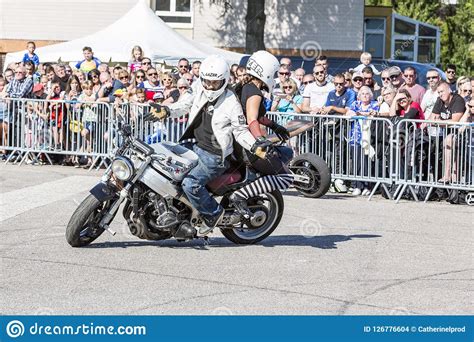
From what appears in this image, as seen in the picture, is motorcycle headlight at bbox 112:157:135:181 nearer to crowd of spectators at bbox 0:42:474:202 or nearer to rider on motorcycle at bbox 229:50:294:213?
rider on motorcycle at bbox 229:50:294:213

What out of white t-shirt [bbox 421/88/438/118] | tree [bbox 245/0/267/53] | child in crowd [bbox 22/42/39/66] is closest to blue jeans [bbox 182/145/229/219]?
white t-shirt [bbox 421/88/438/118]

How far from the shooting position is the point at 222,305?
316 inches

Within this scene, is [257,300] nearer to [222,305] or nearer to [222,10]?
[222,305]

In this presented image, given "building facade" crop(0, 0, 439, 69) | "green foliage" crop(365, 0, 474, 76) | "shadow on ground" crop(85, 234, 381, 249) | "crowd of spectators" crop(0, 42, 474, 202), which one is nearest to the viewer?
"shadow on ground" crop(85, 234, 381, 249)

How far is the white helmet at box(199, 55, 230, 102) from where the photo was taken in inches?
398

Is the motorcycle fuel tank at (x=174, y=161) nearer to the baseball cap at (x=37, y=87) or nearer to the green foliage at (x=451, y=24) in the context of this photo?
the baseball cap at (x=37, y=87)

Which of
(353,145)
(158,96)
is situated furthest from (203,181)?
(158,96)

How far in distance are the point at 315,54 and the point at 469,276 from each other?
31006mm

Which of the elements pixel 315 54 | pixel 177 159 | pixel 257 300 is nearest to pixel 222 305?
pixel 257 300

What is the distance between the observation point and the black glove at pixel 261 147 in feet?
32.1

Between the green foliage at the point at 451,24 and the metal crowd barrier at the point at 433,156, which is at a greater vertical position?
the green foliage at the point at 451,24

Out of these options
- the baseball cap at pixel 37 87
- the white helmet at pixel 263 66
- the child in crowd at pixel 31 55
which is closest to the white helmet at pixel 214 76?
the white helmet at pixel 263 66

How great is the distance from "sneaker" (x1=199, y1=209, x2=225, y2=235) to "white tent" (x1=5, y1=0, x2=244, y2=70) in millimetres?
13339

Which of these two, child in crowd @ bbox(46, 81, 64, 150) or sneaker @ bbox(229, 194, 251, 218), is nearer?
sneaker @ bbox(229, 194, 251, 218)
